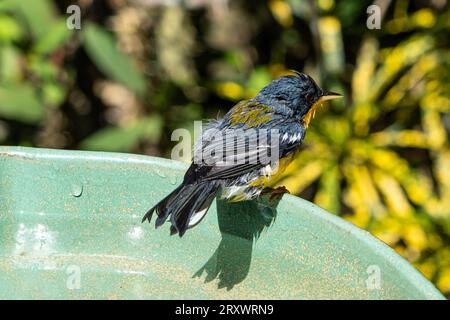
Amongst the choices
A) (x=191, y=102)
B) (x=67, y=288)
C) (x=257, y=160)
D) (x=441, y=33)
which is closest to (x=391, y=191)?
(x=441, y=33)

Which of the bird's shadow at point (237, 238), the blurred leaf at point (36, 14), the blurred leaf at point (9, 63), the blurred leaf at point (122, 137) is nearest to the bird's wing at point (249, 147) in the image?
the bird's shadow at point (237, 238)

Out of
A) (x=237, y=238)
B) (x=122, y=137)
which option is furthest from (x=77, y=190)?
(x=122, y=137)

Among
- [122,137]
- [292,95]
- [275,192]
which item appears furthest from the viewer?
[122,137]

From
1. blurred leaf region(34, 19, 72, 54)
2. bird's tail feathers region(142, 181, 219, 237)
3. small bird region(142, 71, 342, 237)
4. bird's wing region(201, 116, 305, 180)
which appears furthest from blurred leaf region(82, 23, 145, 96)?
bird's tail feathers region(142, 181, 219, 237)

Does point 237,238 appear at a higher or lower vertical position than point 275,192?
lower

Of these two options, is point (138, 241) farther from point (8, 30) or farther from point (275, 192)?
point (8, 30)

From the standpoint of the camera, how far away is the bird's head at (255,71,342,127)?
3.75 metres

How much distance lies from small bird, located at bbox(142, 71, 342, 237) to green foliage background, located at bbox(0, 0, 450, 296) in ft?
5.19

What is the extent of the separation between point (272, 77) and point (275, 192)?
8.63ft

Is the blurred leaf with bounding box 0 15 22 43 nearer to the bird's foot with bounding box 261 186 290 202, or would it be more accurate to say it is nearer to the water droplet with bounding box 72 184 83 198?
the bird's foot with bounding box 261 186 290 202

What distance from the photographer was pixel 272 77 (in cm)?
580

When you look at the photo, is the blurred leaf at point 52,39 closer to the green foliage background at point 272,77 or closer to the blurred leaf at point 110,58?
the green foliage background at point 272,77

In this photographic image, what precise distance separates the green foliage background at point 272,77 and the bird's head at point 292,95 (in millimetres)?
1507
